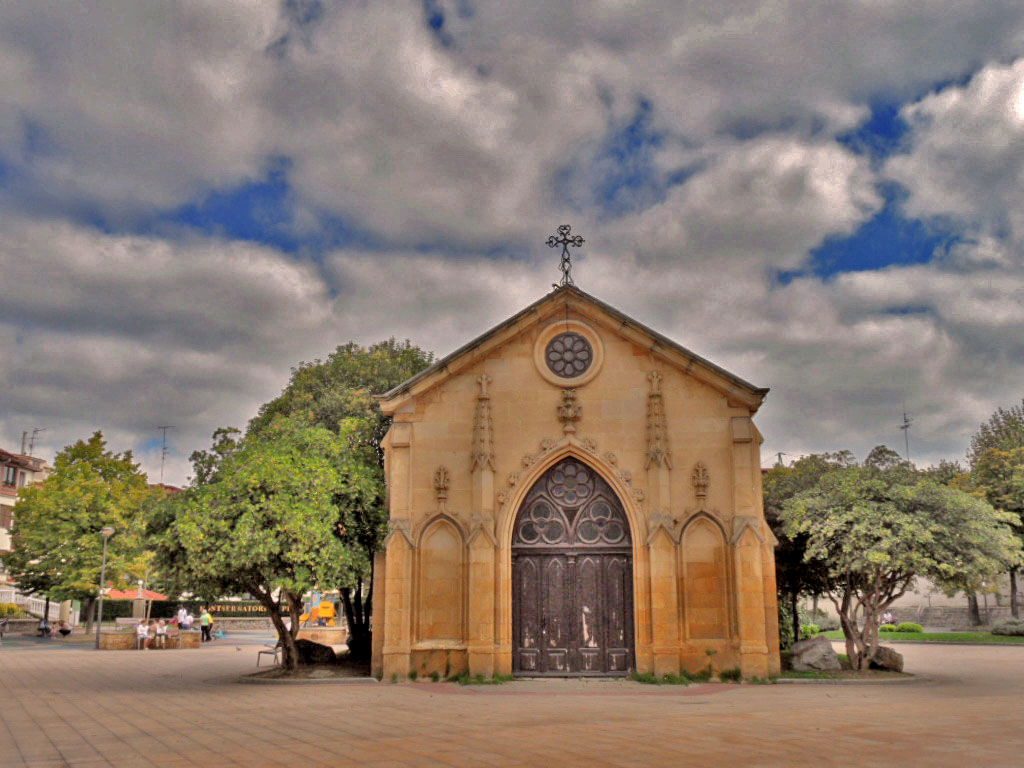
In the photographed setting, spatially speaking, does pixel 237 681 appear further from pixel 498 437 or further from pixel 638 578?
pixel 638 578

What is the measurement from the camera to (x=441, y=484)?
23453mm

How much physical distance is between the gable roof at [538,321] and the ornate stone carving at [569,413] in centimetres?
238

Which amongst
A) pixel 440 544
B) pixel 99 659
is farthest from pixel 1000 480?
pixel 99 659

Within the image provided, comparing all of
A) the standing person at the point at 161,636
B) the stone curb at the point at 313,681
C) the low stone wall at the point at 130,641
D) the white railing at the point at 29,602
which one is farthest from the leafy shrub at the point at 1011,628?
the white railing at the point at 29,602

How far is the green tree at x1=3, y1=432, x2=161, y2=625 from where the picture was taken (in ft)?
143

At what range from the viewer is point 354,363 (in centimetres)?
3488

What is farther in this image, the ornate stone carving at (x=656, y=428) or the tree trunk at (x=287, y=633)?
the tree trunk at (x=287, y=633)

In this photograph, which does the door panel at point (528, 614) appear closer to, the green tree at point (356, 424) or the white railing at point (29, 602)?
the green tree at point (356, 424)

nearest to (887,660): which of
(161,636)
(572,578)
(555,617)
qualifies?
(572,578)

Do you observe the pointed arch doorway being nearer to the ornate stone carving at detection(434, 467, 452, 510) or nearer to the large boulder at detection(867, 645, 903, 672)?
the ornate stone carving at detection(434, 467, 452, 510)

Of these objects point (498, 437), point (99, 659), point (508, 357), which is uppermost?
point (508, 357)

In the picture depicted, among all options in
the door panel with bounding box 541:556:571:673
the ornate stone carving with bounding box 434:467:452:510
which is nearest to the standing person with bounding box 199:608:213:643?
the ornate stone carving with bounding box 434:467:452:510

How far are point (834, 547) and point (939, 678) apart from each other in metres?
4.29

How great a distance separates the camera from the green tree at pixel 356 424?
24.0 m
